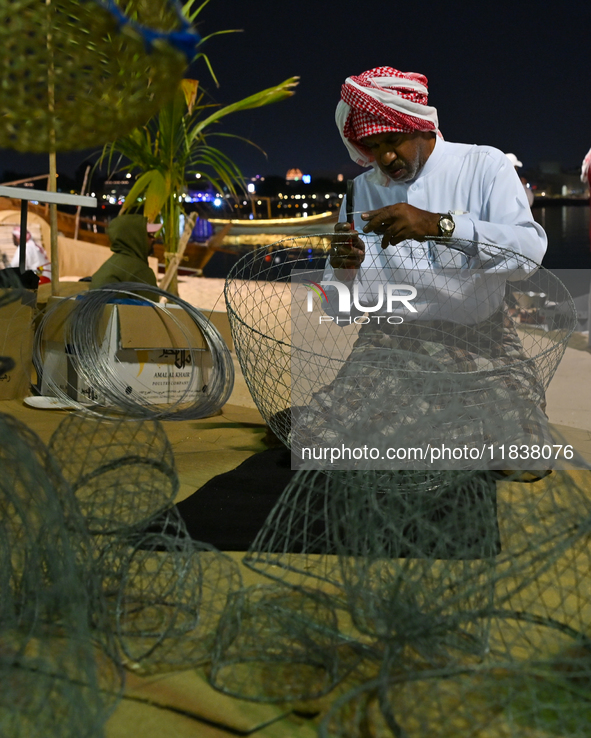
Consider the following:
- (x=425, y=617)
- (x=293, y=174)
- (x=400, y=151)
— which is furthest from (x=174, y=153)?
(x=293, y=174)

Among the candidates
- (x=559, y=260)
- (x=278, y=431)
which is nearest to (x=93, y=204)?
(x=278, y=431)

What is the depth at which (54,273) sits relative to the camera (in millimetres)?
3182

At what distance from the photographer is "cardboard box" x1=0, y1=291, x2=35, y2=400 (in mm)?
2801

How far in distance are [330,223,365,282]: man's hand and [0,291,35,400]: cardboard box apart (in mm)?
1534

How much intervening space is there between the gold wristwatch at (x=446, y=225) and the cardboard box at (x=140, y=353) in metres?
1.37

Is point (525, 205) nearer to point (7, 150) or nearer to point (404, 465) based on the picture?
point (404, 465)

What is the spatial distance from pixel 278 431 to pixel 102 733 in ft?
4.00

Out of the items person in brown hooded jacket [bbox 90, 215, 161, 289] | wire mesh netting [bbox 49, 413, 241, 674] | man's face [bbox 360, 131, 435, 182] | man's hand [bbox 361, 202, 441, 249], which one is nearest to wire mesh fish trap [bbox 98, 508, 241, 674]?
wire mesh netting [bbox 49, 413, 241, 674]

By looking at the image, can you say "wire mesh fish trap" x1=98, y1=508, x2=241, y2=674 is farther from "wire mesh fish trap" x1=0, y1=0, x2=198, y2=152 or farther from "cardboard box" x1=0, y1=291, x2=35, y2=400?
"cardboard box" x1=0, y1=291, x2=35, y2=400

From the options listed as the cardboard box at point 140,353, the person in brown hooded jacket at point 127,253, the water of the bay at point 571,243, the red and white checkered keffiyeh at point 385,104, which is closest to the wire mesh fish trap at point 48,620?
the red and white checkered keffiyeh at point 385,104

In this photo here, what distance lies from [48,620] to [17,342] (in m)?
2.26

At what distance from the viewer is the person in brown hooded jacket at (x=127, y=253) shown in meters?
3.40

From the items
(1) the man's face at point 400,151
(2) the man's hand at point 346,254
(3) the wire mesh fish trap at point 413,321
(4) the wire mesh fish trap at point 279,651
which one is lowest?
(4) the wire mesh fish trap at point 279,651

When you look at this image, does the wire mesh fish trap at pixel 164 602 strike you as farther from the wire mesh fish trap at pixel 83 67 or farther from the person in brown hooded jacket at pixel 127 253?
the person in brown hooded jacket at pixel 127 253
